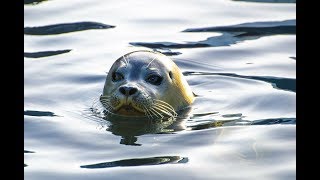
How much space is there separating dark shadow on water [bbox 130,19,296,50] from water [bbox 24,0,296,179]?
0.04ft

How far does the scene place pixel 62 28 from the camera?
10.6 m

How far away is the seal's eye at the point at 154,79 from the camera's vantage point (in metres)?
7.25

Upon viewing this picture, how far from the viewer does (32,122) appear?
22.9 feet

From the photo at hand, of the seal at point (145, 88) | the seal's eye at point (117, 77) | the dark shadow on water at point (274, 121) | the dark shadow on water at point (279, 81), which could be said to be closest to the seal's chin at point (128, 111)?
the seal at point (145, 88)

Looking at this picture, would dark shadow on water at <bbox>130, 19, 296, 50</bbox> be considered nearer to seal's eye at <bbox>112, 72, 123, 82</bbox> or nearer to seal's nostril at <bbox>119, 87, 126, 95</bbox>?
seal's eye at <bbox>112, 72, 123, 82</bbox>

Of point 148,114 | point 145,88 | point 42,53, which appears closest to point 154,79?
point 145,88

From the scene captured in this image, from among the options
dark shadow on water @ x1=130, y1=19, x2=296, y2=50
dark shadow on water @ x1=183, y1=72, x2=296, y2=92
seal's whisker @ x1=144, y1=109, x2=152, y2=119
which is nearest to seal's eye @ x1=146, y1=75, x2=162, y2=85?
seal's whisker @ x1=144, y1=109, x2=152, y2=119

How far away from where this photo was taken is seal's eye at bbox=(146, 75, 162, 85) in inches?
285

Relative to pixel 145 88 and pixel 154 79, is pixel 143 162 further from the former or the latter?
pixel 154 79

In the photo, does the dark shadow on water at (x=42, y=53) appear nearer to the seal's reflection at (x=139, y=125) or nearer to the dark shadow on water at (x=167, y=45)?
the dark shadow on water at (x=167, y=45)

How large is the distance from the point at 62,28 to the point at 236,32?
2260 millimetres

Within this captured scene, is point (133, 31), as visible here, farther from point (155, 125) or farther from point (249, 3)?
point (155, 125)
